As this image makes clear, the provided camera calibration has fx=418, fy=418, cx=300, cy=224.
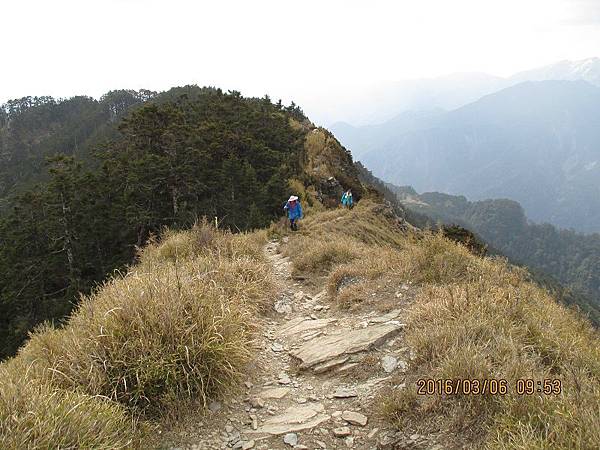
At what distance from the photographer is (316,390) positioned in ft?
14.4

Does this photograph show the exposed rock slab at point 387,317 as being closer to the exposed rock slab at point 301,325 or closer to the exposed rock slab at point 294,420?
the exposed rock slab at point 301,325

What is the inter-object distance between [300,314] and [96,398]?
12.2ft

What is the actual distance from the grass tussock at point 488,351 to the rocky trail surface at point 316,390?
0.25m

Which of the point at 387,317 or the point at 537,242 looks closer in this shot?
the point at 387,317

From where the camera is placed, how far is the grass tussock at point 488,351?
2.79 meters

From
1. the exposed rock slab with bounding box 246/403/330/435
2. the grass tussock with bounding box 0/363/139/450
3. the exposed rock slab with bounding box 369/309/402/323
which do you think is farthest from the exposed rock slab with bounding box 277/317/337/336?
the grass tussock with bounding box 0/363/139/450

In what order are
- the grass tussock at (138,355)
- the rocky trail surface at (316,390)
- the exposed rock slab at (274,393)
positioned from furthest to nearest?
Result: 1. the exposed rock slab at (274,393)
2. the rocky trail surface at (316,390)
3. the grass tussock at (138,355)

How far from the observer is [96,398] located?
11.1 ft

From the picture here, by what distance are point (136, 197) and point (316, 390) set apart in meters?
23.7

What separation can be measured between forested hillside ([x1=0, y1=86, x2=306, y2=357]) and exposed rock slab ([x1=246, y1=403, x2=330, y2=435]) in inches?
601

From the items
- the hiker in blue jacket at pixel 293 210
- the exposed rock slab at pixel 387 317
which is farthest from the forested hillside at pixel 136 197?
the exposed rock slab at pixel 387 317

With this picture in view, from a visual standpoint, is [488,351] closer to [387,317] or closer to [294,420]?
[294,420]

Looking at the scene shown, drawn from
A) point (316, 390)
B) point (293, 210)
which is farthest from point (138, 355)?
point (293, 210)

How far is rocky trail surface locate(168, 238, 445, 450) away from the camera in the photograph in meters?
3.51
